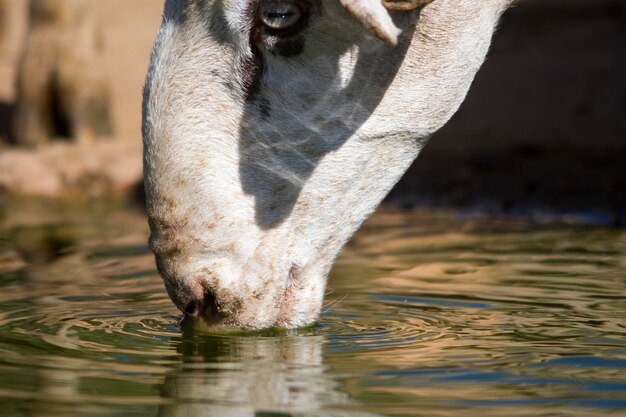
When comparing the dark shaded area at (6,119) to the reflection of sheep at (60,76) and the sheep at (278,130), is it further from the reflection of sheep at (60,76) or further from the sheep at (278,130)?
the sheep at (278,130)

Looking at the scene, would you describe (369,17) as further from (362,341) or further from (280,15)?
(362,341)

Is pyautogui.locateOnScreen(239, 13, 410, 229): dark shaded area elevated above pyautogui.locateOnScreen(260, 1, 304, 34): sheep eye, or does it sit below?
below

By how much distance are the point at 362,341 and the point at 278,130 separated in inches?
33.0

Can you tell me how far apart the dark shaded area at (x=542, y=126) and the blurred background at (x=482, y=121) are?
0.01m

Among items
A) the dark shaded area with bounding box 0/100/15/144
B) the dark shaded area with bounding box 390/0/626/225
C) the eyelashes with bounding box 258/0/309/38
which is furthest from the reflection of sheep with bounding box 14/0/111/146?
the eyelashes with bounding box 258/0/309/38

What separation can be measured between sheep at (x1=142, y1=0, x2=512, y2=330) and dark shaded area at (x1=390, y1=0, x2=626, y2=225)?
3442mm

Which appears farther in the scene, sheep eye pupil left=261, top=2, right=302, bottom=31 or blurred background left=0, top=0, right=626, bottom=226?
blurred background left=0, top=0, right=626, bottom=226

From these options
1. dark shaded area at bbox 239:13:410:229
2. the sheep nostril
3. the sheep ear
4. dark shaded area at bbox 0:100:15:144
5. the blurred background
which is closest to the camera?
the sheep ear

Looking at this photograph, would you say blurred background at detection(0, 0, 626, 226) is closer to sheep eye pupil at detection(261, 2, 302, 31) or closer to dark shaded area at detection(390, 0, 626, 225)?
A: dark shaded area at detection(390, 0, 626, 225)

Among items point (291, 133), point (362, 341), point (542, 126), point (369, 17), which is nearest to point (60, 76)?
point (542, 126)

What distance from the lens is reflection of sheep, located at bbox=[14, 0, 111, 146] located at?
979 centimetres

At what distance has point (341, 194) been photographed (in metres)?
4.19

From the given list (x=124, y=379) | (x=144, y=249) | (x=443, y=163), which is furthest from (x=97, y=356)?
(x=443, y=163)

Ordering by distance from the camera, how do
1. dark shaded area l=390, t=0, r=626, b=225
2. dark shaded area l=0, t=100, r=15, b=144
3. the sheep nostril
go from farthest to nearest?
dark shaded area l=0, t=100, r=15, b=144
dark shaded area l=390, t=0, r=626, b=225
the sheep nostril
